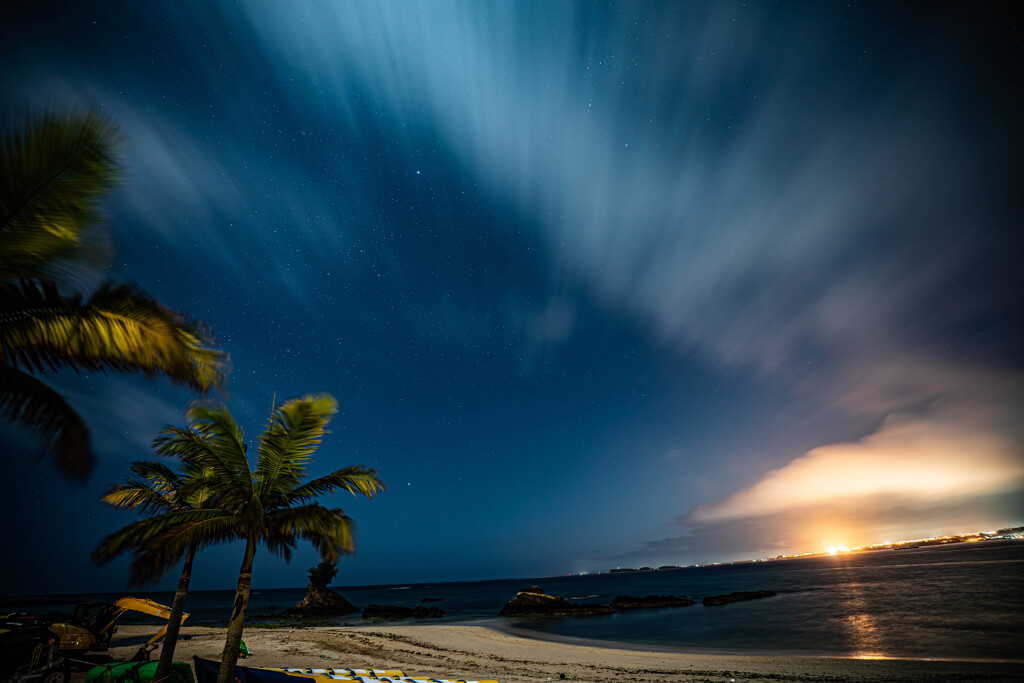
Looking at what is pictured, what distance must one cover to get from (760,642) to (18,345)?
3943 centimetres

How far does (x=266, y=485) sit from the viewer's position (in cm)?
841

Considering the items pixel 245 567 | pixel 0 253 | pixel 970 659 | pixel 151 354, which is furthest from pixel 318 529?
pixel 970 659

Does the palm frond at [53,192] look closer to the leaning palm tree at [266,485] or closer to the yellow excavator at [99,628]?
the leaning palm tree at [266,485]

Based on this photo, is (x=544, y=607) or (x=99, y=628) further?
(x=544, y=607)

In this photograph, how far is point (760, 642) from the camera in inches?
1132

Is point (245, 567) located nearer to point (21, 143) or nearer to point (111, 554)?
point (111, 554)

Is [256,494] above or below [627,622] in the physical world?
above

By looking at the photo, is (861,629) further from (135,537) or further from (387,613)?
(387,613)

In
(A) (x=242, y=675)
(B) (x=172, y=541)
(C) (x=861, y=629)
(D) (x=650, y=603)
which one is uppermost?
(B) (x=172, y=541)

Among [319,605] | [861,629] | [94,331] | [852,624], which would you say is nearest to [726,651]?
[861,629]

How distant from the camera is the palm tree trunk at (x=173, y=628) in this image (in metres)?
9.33

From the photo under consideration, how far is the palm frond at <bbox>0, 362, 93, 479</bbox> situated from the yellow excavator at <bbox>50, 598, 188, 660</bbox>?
693cm

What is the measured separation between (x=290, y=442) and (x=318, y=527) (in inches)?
69.2

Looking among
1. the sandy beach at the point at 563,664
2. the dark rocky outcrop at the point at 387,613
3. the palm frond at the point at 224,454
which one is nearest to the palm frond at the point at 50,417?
the palm frond at the point at 224,454
